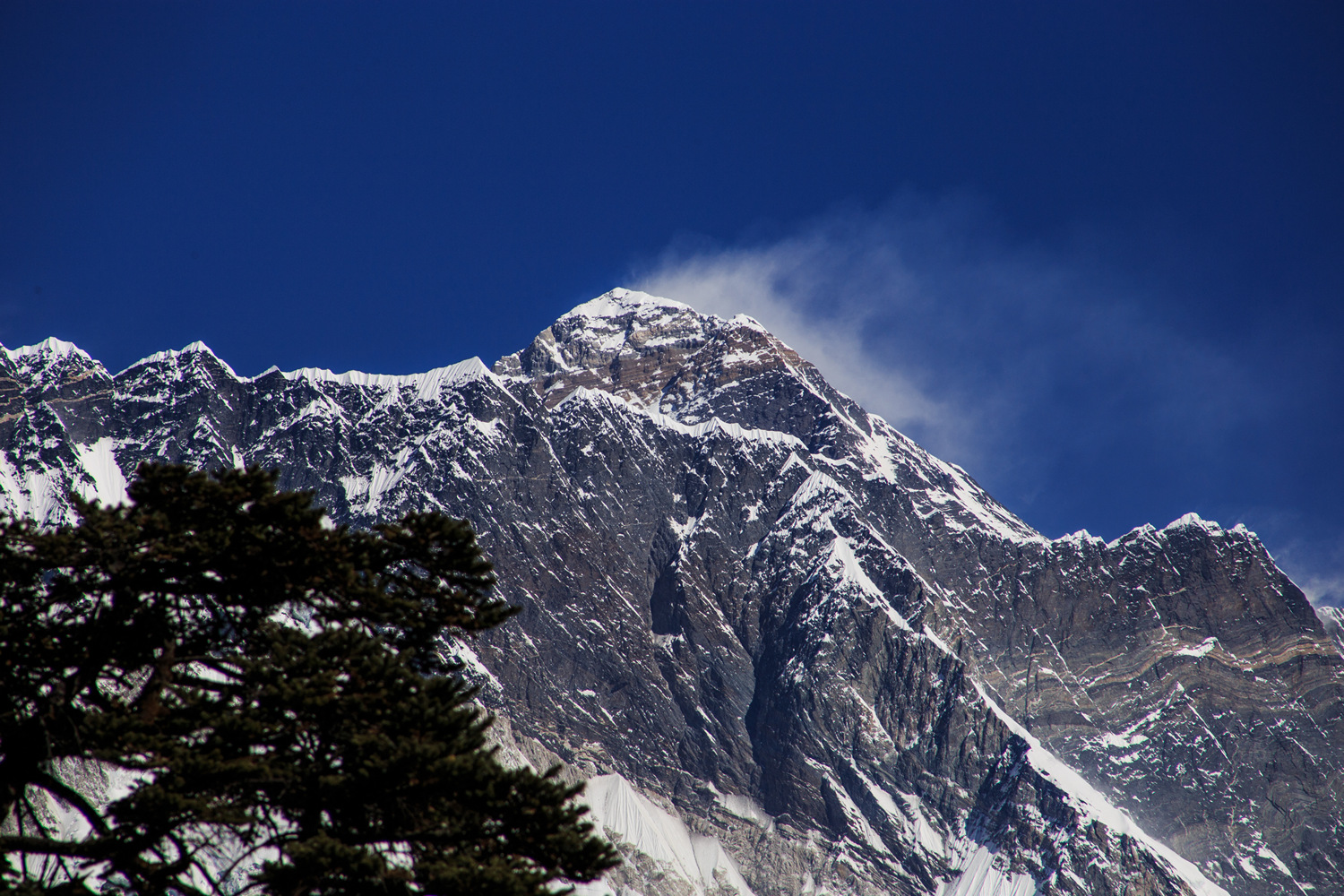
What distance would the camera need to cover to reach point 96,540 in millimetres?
22453

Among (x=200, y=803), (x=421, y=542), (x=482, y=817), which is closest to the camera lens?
(x=200, y=803)

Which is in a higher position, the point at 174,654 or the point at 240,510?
the point at 240,510

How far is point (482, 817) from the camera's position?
22.8 metres

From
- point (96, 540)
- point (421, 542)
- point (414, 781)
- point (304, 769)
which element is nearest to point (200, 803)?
point (304, 769)

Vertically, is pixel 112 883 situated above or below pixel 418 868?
below

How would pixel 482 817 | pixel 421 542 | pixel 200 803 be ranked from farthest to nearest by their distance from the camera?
1. pixel 421 542
2. pixel 482 817
3. pixel 200 803

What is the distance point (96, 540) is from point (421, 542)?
6170mm

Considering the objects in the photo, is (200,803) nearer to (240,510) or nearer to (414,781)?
(414,781)

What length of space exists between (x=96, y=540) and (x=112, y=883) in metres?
6.15

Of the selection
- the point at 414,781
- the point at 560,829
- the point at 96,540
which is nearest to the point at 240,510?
the point at 96,540

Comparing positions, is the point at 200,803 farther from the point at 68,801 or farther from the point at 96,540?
the point at 96,540

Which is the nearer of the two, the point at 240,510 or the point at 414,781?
the point at 414,781

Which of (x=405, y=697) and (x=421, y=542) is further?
(x=421, y=542)

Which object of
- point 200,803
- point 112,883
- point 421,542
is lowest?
point 112,883
